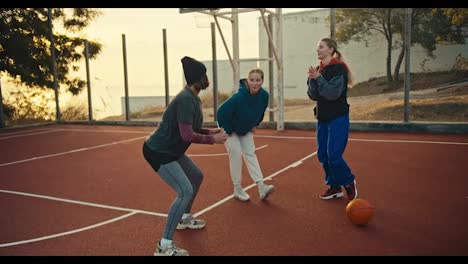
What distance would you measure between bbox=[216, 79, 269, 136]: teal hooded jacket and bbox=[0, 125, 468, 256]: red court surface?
915 mm

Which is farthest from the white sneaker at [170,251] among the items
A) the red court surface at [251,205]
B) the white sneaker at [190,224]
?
the white sneaker at [190,224]

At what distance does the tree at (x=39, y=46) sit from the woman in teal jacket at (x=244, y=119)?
1264 centimetres

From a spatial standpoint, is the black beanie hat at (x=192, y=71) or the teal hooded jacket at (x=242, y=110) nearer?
the black beanie hat at (x=192, y=71)

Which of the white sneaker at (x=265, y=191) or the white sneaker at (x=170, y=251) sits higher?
the white sneaker at (x=265, y=191)

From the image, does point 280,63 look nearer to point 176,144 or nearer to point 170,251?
point 176,144

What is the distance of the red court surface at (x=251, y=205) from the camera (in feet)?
12.7

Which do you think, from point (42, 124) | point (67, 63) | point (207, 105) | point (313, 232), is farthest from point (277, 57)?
point (67, 63)

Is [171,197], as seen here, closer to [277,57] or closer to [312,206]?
[312,206]

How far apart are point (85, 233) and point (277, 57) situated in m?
7.29

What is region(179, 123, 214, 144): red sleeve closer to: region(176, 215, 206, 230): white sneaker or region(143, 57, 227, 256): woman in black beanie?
region(143, 57, 227, 256): woman in black beanie

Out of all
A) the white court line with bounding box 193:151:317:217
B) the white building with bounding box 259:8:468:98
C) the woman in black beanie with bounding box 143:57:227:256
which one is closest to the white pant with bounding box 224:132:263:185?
the white court line with bounding box 193:151:317:217

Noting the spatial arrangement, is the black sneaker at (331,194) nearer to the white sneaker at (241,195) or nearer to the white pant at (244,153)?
the white pant at (244,153)

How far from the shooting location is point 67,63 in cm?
1734

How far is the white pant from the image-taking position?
5.18 m
